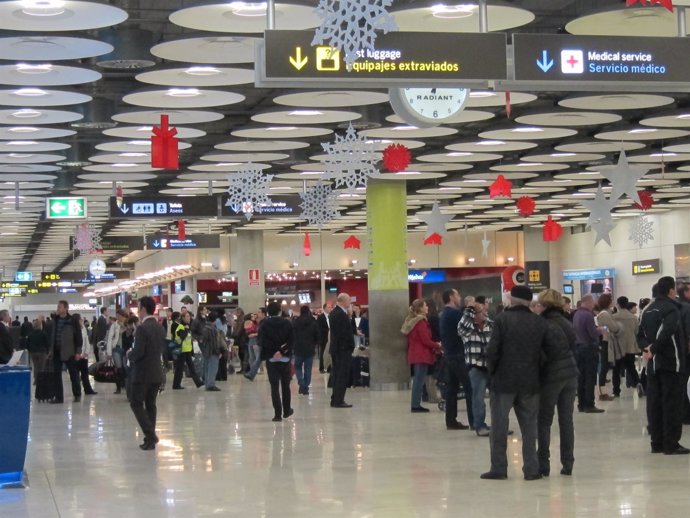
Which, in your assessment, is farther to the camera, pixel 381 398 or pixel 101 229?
pixel 101 229

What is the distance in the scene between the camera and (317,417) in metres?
16.0

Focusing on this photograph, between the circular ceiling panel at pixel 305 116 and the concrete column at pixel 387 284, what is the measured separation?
19.4ft

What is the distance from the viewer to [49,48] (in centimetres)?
1144

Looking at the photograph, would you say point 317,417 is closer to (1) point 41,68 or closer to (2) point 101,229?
(1) point 41,68

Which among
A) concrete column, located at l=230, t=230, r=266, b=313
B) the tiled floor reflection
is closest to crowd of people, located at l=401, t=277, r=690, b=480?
the tiled floor reflection

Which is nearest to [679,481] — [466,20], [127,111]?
[466,20]

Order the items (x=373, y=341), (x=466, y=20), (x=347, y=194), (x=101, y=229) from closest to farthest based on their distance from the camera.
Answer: (x=466, y=20)
(x=373, y=341)
(x=347, y=194)
(x=101, y=229)

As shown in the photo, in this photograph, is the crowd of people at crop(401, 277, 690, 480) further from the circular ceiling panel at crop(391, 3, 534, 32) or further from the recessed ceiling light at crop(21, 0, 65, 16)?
the recessed ceiling light at crop(21, 0, 65, 16)

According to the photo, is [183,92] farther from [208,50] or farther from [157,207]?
[157,207]

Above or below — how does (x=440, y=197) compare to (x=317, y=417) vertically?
above

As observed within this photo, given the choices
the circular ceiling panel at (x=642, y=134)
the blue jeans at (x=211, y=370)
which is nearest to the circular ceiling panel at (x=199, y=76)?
the circular ceiling panel at (x=642, y=134)

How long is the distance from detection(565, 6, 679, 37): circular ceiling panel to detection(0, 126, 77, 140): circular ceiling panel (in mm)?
8430

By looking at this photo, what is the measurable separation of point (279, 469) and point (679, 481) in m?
3.40

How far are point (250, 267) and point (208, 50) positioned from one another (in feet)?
87.8
